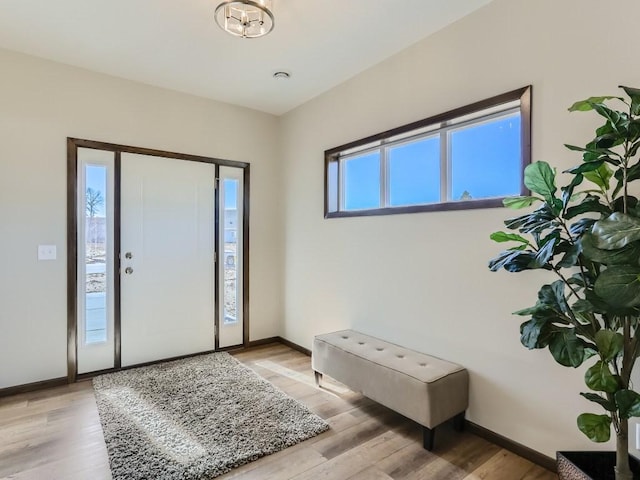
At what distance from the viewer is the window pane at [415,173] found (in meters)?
2.66

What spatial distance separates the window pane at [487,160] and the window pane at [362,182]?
30.2 inches

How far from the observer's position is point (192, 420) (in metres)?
2.44

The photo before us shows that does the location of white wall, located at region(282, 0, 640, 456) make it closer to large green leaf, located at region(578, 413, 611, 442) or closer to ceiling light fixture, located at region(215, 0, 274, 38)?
large green leaf, located at region(578, 413, 611, 442)

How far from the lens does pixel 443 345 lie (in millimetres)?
2477

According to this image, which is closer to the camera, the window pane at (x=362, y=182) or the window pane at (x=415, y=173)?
the window pane at (x=415, y=173)

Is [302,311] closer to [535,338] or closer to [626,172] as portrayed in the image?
[535,338]

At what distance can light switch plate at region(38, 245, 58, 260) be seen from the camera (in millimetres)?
2975

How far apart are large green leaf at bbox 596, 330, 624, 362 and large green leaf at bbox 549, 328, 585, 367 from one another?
0.24 feet

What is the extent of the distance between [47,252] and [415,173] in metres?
3.17

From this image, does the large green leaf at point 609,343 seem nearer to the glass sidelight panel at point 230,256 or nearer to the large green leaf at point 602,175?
the large green leaf at point 602,175

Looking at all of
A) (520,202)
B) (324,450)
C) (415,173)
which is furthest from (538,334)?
(415,173)

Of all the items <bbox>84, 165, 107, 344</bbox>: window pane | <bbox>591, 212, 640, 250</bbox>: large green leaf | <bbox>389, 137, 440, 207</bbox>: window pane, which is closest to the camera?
<bbox>591, 212, 640, 250</bbox>: large green leaf

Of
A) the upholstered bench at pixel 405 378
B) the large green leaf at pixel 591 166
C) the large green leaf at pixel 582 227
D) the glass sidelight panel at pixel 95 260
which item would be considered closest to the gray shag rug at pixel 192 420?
the glass sidelight panel at pixel 95 260

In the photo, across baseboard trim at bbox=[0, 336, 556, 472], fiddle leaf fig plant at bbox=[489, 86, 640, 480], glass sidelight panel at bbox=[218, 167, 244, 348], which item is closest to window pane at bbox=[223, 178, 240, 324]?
glass sidelight panel at bbox=[218, 167, 244, 348]
